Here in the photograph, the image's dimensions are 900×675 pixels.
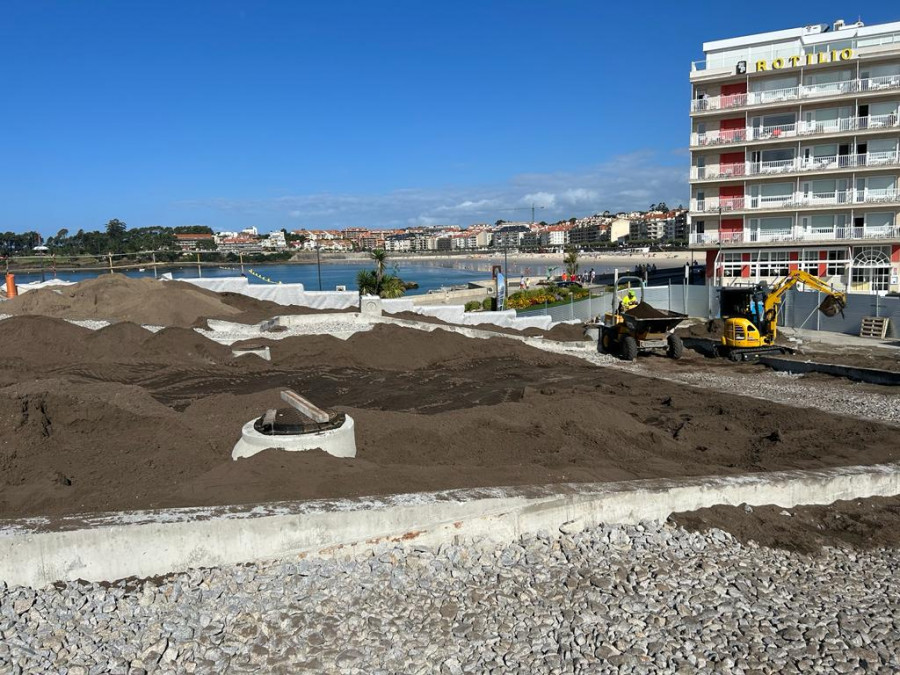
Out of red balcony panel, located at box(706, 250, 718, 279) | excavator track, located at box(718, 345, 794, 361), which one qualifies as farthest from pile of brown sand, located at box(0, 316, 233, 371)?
red balcony panel, located at box(706, 250, 718, 279)

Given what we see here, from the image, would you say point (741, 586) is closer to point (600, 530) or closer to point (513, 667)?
point (600, 530)

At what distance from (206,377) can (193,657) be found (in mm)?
12142

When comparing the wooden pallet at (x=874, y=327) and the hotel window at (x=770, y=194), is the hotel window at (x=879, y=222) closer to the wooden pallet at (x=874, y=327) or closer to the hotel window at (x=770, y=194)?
the hotel window at (x=770, y=194)

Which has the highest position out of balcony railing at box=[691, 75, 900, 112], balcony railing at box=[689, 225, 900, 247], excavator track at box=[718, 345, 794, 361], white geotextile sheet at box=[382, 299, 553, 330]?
balcony railing at box=[691, 75, 900, 112]

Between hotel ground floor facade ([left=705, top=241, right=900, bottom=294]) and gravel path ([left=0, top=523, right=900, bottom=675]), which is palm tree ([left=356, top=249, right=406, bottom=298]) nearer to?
hotel ground floor facade ([left=705, top=241, right=900, bottom=294])

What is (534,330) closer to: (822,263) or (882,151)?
(822,263)

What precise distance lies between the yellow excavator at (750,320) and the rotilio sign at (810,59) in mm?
23677

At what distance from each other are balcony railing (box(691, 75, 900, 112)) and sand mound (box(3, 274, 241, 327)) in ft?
99.8

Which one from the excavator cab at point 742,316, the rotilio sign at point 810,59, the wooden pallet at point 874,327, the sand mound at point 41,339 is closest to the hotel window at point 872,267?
the rotilio sign at point 810,59

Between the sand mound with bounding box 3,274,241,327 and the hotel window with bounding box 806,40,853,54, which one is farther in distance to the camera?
the hotel window with bounding box 806,40,853,54

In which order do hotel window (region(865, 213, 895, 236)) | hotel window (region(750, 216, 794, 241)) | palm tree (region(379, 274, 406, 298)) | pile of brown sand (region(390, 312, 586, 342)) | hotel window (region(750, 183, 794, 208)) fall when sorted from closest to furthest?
1. pile of brown sand (region(390, 312, 586, 342))
2. palm tree (region(379, 274, 406, 298))
3. hotel window (region(865, 213, 895, 236))
4. hotel window (region(750, 183, 794, 208))
5. hotel window (region(750, 216, 794, 241))

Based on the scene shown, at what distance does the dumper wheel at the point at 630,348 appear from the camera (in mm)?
19969

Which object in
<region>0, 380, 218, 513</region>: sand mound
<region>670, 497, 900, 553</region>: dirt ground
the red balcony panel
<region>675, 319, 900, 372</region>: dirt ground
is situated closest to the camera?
<region>670, 497, 900, 553</region>: dirt ground

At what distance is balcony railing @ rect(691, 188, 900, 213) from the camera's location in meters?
37.8
